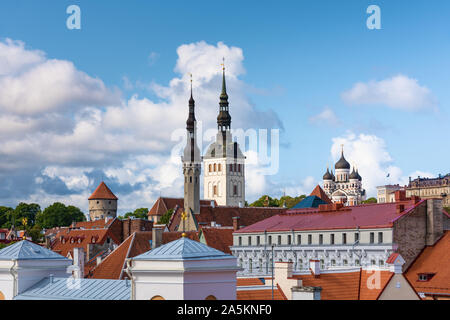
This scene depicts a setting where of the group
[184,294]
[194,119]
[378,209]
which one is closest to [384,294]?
[184,294]

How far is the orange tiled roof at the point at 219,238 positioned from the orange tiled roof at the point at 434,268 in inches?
1315

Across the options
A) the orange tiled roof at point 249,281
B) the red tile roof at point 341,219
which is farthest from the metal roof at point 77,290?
the red tile roof at point 341,219

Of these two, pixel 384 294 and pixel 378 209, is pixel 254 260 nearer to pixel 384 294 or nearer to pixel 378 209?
pixel 378 209

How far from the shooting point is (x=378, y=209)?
70.8 m

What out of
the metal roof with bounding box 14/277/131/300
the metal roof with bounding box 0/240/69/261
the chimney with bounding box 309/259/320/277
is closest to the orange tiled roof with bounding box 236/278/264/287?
the chimney with bounding box 309/259/320/277

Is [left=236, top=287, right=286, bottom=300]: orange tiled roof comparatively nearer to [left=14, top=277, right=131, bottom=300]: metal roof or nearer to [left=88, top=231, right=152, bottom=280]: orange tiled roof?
[left=14, top=277, right=131, bottom=300]: metal roof

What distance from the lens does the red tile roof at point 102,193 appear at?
192 metres

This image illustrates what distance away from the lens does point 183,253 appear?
2538 cm

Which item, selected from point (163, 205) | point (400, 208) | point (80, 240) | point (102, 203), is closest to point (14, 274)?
point (400, 208)

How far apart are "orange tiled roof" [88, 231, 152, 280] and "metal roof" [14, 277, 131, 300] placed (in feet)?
95.2

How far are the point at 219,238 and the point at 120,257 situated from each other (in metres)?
23.9

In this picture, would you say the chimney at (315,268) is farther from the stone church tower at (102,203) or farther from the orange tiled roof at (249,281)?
the stone church tower at (102,203)

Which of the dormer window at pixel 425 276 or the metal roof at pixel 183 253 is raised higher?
the metal roof at pixel 183 253
